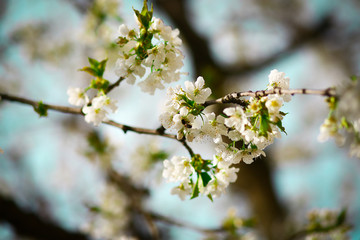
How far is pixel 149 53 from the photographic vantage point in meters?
0.87

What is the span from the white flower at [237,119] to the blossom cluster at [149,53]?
0.26 metres

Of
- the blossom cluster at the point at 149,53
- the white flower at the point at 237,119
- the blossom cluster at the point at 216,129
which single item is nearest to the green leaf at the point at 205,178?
the blossom cluster at the point at 216,129

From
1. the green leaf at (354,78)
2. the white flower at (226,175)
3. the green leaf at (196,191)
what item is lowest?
the green leaf at (196,191)

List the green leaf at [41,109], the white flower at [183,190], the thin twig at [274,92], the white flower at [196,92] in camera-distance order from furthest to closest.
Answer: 1. the green leaf at [41,109]
2. the white flower at [183,190]
3. the white flower at [196,92]
4. the thin twig at [274,92]

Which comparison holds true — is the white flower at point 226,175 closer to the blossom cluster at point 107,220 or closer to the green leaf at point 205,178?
the green leaf at point 205,178

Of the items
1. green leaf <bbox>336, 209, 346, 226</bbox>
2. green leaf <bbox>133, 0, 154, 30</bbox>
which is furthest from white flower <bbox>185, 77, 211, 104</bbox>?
green leaf <bbox>336, 209, 346, 226</bbox>

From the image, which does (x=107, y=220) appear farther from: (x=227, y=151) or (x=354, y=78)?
(x=354, y=78)

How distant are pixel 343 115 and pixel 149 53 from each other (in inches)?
23.7

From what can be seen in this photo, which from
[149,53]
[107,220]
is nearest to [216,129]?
[149,53]

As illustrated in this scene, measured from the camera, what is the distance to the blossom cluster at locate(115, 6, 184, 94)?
0.86 m

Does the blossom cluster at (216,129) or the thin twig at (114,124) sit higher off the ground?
the thin twig at (114,124)

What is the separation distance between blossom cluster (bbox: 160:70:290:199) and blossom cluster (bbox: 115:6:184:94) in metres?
0.10

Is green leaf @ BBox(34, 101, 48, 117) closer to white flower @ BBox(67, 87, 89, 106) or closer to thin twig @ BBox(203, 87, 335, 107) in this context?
white flower @ BBox(67, 87, 89, 106)

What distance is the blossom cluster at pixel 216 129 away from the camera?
76 centimetres
